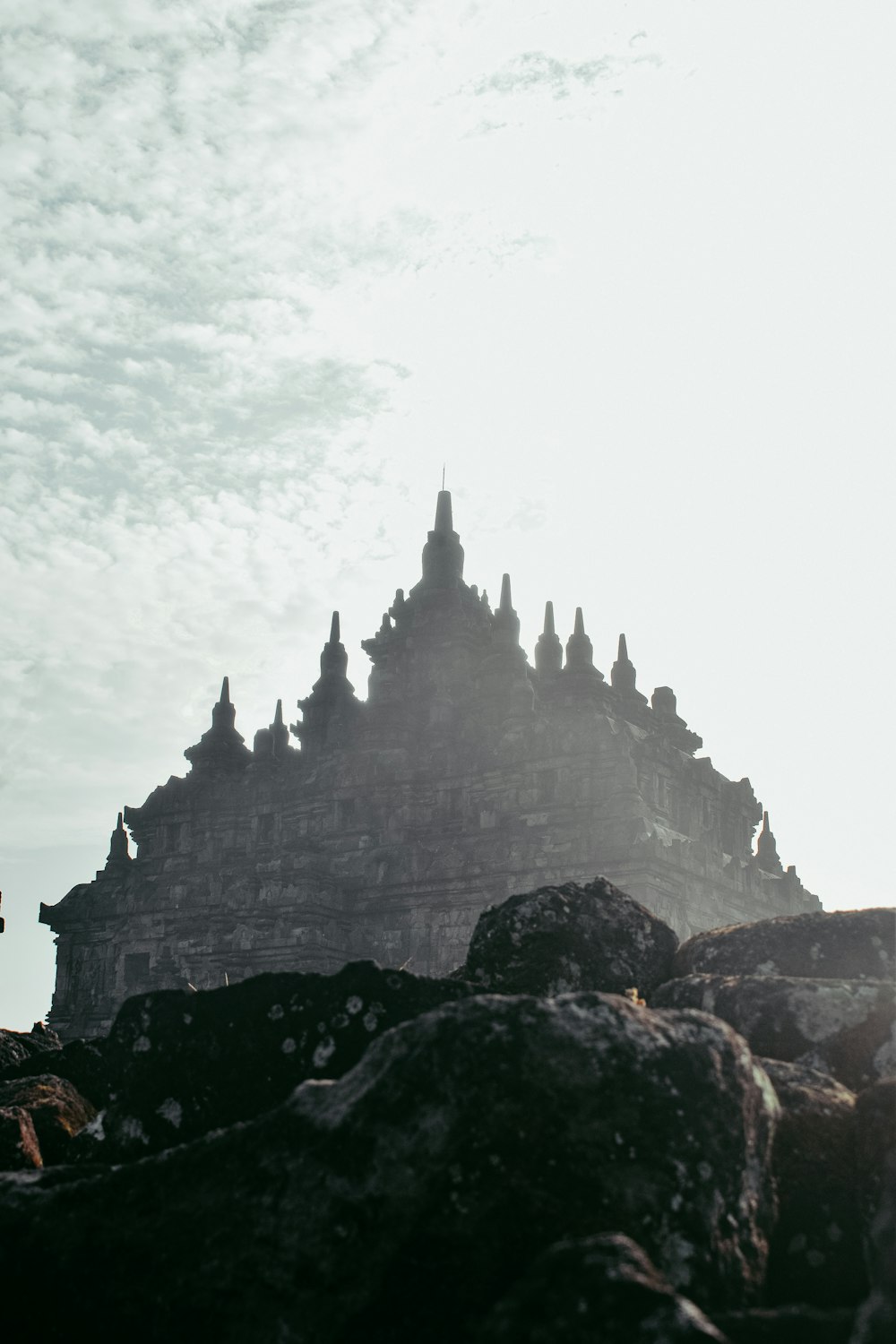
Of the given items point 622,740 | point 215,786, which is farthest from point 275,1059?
point 215,786

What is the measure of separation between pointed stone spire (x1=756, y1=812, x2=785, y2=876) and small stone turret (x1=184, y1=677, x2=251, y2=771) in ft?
50.9

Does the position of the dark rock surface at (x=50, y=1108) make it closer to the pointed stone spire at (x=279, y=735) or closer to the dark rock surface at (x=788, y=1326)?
the dark rock surface at (x=788, y=1326)

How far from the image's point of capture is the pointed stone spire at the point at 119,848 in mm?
44438

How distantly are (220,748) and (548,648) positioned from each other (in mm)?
10502

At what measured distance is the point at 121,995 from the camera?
40.2 meters

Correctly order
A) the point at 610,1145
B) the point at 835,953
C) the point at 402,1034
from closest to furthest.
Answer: the point at 610,1145 → the point at 402,1034 → the point at 835,953

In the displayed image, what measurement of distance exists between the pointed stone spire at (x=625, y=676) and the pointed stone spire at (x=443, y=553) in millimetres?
5441

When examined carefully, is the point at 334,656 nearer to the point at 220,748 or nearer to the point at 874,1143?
the point at 220,748

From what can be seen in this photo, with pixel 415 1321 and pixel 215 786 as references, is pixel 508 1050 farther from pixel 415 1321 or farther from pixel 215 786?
pixel 215 786

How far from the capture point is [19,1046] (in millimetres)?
8539

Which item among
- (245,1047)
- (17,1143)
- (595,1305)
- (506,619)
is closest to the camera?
(595,1305)

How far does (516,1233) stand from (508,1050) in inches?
18.2

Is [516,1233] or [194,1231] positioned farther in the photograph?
[194,1231]

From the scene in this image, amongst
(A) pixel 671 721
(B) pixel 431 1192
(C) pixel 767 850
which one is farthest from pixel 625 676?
(B) pixel 431 1192
